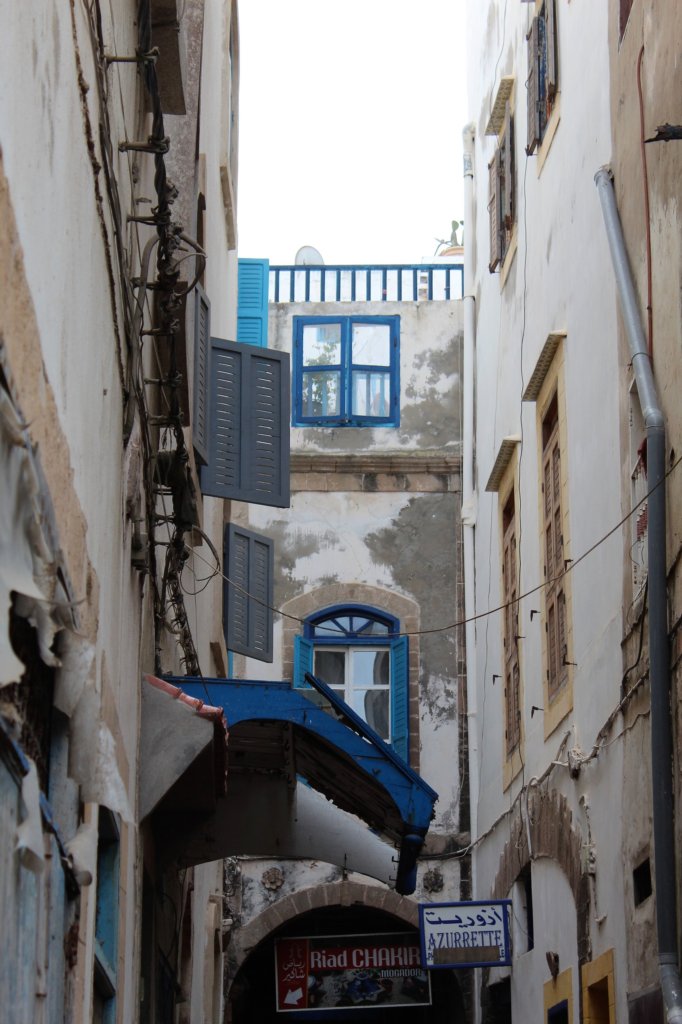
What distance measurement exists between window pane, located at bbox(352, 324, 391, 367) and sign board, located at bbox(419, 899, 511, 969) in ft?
27.2

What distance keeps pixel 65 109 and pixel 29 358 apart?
1.02 metres

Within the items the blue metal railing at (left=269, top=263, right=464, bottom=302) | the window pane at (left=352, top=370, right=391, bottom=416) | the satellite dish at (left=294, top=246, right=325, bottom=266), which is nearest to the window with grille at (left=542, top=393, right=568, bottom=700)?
the window pane at (left=352, top=370, right=391, bottom=416)

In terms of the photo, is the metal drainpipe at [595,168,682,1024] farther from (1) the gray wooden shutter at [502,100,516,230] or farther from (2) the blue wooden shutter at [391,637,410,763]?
(2) the blue wooden shutter at [391,637,410,763]

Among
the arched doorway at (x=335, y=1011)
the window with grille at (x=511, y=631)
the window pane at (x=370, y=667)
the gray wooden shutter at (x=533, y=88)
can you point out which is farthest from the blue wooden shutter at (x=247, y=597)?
the arched doorway at (x=335, y=1011)

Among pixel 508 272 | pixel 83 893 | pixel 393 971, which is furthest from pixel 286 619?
pixel 83 893

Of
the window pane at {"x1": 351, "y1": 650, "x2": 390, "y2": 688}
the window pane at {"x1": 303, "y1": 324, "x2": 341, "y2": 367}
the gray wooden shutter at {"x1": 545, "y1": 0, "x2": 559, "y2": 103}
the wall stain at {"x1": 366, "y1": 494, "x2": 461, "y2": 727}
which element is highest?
the window pane at {"x1": 303, "y1": 324, "x2": 341, "y2": 367}

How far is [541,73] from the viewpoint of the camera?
12.7 metres

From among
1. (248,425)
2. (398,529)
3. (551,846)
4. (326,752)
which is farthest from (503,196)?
(326,752)

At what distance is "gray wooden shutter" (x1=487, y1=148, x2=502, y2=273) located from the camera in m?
15.1

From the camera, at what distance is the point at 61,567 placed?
3766 millimetres

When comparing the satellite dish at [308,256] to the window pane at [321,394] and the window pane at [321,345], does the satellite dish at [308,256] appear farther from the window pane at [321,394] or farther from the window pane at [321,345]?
the window pane at [321,394]

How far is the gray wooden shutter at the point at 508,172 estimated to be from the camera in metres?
14.4

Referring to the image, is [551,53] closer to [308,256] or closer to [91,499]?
[91,499]

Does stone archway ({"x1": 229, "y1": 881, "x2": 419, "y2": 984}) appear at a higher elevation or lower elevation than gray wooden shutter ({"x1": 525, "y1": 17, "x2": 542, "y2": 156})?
lower
